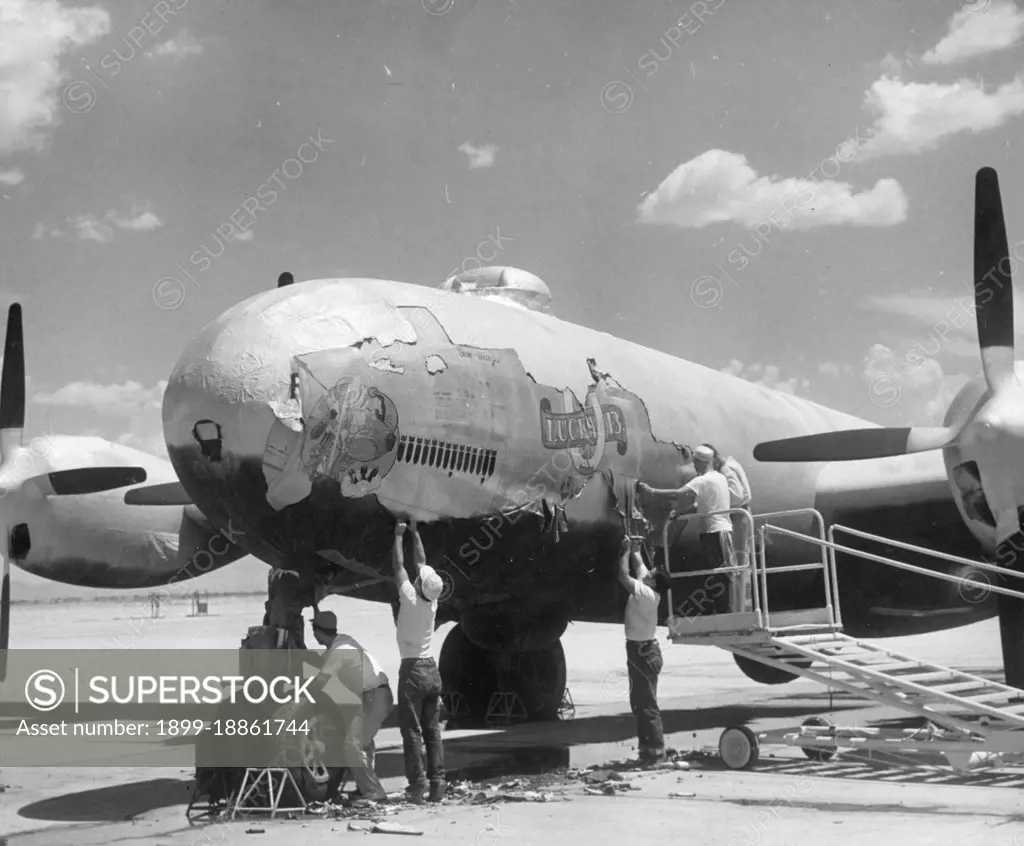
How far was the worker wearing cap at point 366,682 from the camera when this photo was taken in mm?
8469

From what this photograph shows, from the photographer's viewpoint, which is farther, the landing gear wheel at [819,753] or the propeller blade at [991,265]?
the propeller blade at [991,265]

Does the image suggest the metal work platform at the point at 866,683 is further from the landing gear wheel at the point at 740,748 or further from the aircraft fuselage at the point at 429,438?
the aircraft fuselage at the point at 429,438

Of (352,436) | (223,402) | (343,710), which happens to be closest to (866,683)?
(343,710)

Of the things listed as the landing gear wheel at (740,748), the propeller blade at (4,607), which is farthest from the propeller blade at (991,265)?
the propeller blade at (4,607)

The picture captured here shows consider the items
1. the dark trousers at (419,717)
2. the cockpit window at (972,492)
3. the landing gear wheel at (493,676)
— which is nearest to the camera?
the dark trousers at (419,717)

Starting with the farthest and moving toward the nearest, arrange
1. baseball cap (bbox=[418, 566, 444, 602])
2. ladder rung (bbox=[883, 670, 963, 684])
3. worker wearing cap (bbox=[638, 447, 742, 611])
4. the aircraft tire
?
the aircraft tire
worker wearing cap (bbox=[638, 447, 742, 611])
ladder rung (bbox=[883, 670, 963, 684])
baseball cap (bbox=[418, 566, 444, 602])

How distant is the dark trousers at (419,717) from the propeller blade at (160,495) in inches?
243

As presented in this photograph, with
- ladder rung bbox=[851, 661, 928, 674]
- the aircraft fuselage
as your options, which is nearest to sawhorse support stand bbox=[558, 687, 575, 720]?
the aircraft fuselage

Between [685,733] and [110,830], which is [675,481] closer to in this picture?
[685,733]

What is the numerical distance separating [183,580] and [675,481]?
750cm

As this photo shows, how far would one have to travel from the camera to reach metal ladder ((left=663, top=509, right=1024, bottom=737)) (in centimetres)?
911

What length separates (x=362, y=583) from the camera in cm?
982

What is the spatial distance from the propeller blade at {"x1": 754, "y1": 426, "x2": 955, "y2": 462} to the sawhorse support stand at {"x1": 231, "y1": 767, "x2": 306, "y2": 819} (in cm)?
597

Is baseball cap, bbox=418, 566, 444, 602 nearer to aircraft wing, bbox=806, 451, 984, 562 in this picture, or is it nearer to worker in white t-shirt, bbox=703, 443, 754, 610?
worker in white t-shirt, bbox=703, 443, 754, 610
